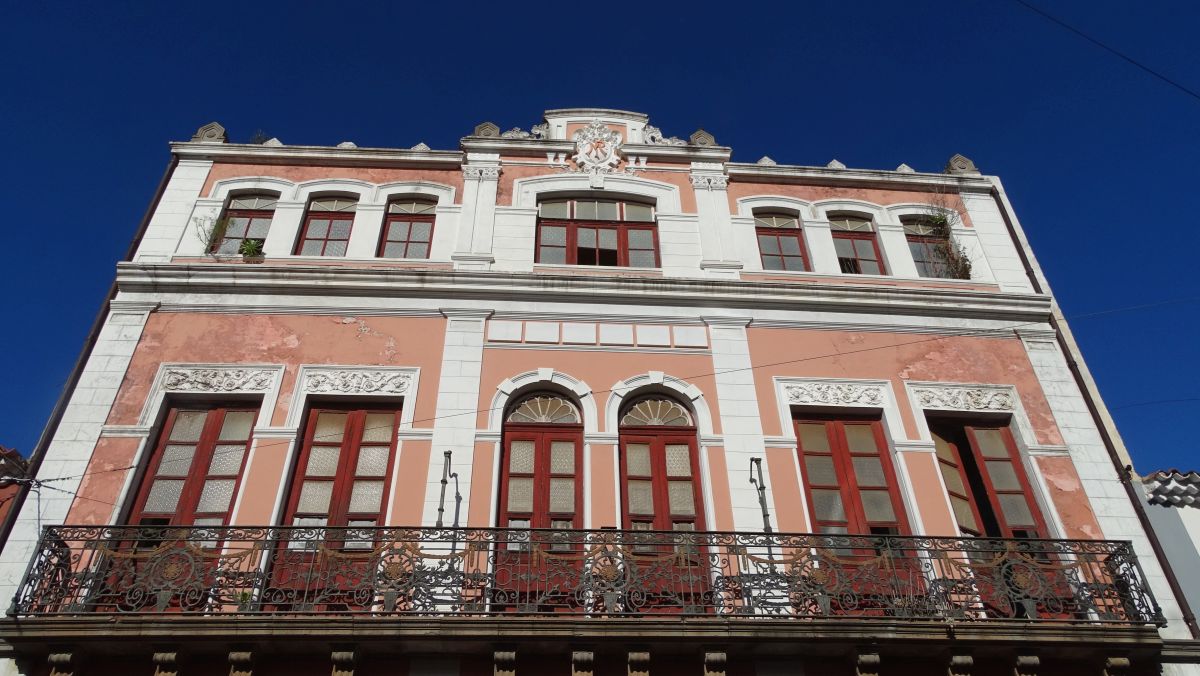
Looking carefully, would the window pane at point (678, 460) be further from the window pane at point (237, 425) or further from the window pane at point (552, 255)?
the window pane at point (237, 425)

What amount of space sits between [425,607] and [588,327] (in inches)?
187

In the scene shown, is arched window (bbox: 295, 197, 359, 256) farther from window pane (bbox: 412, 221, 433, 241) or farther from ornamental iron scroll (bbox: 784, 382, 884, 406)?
ornamental iron scroll (bbox: 784, 382, 884, 406)

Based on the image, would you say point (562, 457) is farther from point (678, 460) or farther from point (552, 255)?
point (552, 255)

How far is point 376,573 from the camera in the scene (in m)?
8.95

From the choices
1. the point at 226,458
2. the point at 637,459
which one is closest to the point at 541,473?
the point at 637,459

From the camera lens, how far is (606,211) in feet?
46.5

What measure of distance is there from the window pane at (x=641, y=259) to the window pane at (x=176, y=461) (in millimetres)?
6625

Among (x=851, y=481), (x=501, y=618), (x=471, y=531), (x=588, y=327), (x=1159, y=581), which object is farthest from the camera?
(x=588, y=327)

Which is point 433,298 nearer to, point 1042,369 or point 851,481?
point 851,481

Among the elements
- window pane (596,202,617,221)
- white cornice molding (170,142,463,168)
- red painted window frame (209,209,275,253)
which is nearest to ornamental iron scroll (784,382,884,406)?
window pane (596,202,617,221)

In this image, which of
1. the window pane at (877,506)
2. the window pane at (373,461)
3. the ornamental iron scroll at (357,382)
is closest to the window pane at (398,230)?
the ornamental iron scroll at (357,382)

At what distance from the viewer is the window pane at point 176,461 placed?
10.6 m

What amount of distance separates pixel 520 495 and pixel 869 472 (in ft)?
14.6

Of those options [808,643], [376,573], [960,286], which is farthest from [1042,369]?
[376,573]
